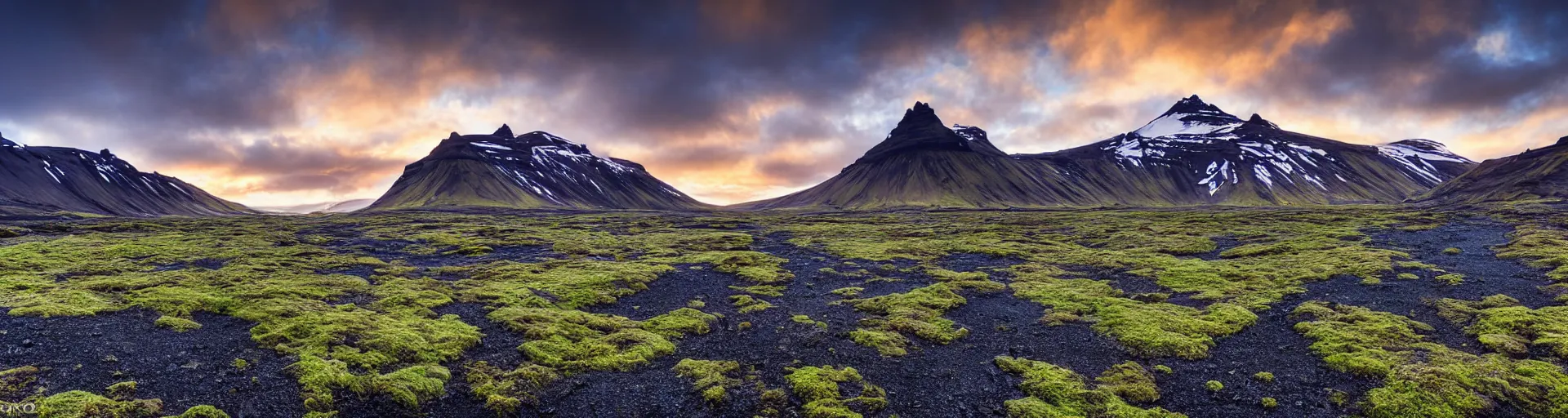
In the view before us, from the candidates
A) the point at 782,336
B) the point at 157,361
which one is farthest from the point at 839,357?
the point at 157,361

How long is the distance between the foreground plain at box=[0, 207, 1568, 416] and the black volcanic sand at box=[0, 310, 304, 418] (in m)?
0.10

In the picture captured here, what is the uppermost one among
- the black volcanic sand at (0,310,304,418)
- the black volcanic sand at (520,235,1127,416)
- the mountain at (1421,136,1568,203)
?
the mountain at (1421,136,1568,203)

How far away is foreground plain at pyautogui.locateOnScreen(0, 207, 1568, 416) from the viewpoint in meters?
17.5

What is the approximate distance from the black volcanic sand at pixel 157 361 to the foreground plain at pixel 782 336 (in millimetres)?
96

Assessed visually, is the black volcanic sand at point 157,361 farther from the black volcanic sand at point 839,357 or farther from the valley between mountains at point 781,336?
the black volcanic sand at point 839,357

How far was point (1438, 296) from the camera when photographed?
29453 mm

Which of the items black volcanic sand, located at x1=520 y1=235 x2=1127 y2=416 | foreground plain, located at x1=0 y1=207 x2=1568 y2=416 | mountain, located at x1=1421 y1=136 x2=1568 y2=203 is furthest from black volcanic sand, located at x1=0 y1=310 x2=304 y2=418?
mountain, located at x1=1421 y1=136 x2=1568 y2=203

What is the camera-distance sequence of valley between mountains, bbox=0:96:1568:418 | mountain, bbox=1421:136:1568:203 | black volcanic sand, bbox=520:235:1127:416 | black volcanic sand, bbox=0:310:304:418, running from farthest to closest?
mountain, bbox=1421:136:1568:203 < black volcanic sand, bbox=520:235:1127:416 < valley between mountains, bbox=0:96:1568:418 < black volcanic sand, bbox=0:310:304:418

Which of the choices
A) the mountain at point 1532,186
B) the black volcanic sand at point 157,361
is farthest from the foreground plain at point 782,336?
the mountain at point 1532,186

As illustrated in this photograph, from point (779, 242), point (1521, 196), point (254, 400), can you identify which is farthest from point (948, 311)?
point (1521, 196)

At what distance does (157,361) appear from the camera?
18.6 meters

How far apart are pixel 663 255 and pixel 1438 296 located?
45.4 meters

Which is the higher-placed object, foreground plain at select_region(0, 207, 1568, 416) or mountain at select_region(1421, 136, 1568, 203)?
mountain at select_region(1421, 136, 1568, 203)

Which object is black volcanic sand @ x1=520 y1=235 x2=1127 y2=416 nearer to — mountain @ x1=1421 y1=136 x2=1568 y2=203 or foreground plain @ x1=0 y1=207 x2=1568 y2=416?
foreground plain @ x1=0 y1=207 x2=1568 y2=416
